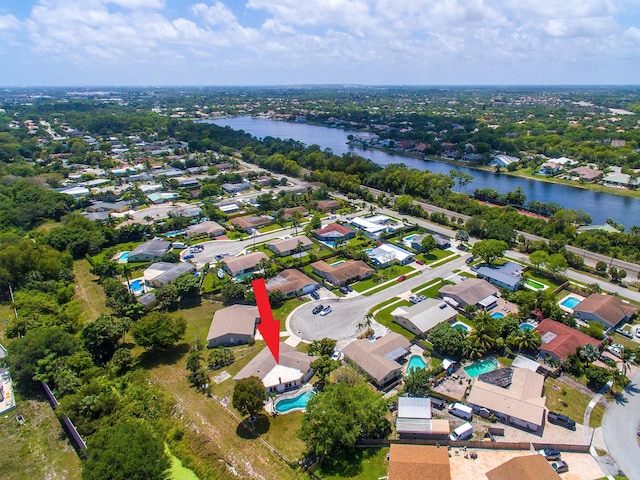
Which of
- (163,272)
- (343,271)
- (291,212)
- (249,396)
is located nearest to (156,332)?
(249,396)

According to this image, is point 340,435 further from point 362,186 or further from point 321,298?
point 362,186

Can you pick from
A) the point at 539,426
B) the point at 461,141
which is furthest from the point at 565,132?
the point at 539,426

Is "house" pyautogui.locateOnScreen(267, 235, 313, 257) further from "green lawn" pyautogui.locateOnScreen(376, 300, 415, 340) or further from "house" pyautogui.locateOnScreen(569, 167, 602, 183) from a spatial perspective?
"house" pyautogui.locateOnScreen(569, 167, 602, 183)

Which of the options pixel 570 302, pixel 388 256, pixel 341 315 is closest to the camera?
pixel 341 315

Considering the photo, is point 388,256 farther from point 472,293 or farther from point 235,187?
point 235,187

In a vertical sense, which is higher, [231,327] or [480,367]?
[231,327]
